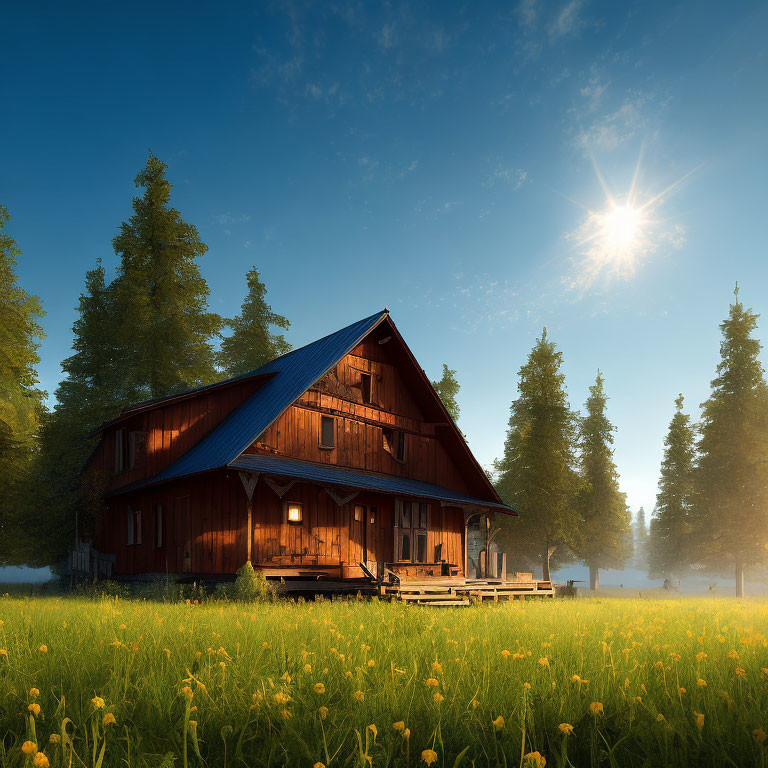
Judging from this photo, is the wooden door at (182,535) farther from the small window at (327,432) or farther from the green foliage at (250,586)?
the small window at (327,432)

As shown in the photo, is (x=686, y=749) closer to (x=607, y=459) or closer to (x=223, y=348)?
(x=223, y=348)

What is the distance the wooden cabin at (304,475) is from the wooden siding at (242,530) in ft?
0.16

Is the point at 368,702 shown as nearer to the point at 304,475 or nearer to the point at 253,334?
the point at 304,475

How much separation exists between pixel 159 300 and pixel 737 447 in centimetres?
3853

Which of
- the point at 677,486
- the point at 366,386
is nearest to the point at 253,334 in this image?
the point at 366,386

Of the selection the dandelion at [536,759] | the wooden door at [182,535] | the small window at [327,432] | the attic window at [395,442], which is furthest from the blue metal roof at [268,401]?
the dandelion at [536,759]

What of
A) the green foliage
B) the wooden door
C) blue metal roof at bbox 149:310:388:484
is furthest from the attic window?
the green foliage

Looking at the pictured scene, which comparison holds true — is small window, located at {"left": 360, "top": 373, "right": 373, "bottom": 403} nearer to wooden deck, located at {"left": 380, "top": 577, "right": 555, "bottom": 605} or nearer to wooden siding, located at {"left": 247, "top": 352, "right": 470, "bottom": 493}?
wooden siding, located at {"left": 247, "top": 352, "right": 470, "bottom": 493}

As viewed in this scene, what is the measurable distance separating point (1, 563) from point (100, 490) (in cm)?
1483

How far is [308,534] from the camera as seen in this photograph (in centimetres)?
2325

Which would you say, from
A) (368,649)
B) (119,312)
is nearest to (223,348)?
(119,312)

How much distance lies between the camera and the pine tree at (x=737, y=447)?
42625 mm

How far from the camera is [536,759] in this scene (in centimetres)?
283

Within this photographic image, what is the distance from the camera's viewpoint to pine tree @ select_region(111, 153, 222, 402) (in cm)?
3500
